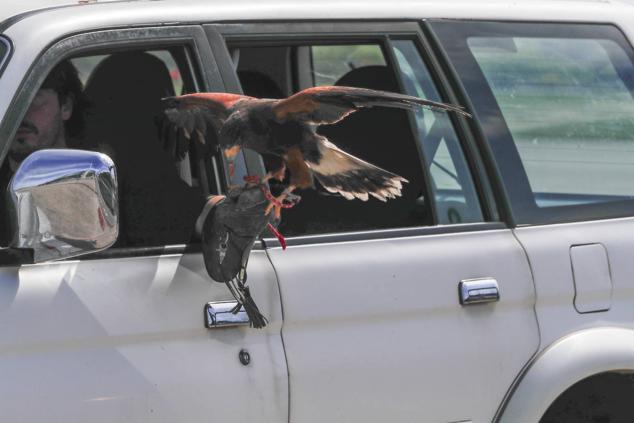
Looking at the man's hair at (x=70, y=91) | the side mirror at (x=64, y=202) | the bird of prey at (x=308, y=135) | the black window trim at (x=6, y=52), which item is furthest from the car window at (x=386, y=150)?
the side mirror at (x=64, y=202)

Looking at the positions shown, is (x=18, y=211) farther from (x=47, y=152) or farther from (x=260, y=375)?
(x=260, y=375)

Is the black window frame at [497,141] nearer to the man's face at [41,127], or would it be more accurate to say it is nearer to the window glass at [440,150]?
the window glass at [440,150]

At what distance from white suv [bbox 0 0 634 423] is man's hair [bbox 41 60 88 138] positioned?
3 cm

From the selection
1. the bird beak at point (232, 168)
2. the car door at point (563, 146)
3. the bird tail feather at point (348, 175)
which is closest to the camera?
the bird tail feather at point (348, 175)

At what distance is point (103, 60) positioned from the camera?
3.44m

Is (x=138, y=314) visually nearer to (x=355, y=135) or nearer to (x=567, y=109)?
(x=355, y=135)

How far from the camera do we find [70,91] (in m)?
3.36

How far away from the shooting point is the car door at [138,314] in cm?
288

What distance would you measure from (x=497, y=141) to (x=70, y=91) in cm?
126

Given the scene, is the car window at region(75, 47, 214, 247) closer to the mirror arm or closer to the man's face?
the man's face

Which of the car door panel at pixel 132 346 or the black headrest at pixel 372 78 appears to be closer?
the car door panel at pixel 132 346

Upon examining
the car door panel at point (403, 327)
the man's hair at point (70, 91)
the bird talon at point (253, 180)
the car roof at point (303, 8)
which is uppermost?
the car roof at point (303, 8)

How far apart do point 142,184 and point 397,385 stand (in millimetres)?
887

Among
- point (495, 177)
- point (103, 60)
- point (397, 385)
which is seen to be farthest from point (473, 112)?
point (103, 60)
